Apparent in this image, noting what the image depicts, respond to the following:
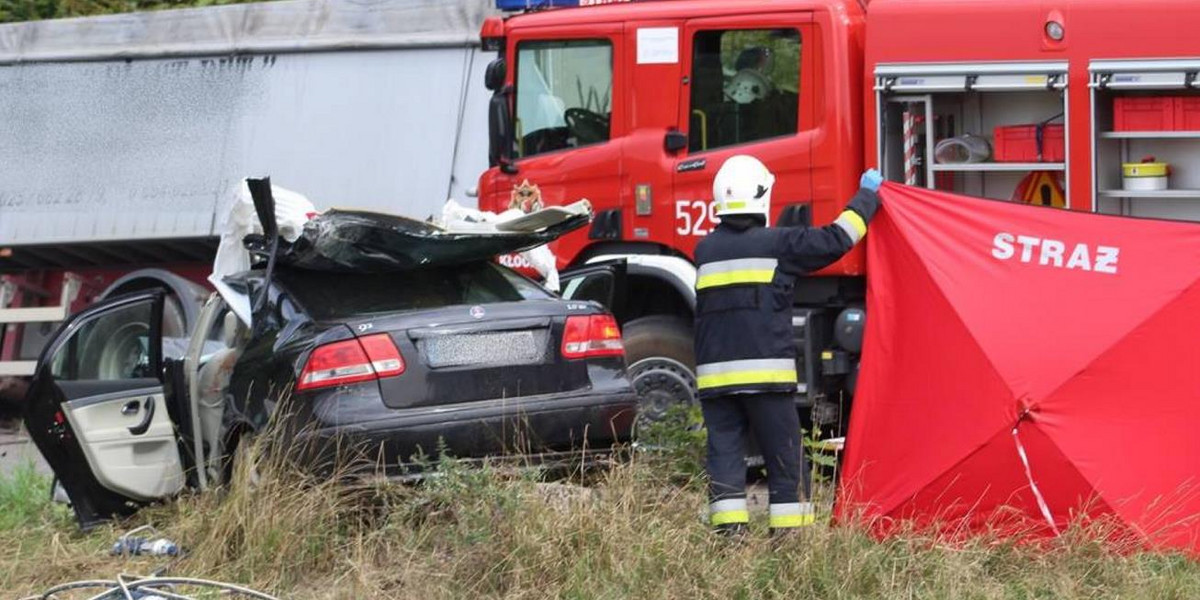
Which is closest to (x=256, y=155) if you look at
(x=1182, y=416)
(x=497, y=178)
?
(x=497, y=178)

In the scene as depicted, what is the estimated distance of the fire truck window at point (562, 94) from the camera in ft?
33.0

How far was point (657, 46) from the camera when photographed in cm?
984

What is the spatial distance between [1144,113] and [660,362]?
2.93 m

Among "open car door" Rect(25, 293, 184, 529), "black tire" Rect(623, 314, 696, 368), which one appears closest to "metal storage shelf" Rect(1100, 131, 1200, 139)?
"black tire" Rect(623, 314, 696, 368)

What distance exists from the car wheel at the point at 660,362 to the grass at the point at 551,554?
7.18 feet

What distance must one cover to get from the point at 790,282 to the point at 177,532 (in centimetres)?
283

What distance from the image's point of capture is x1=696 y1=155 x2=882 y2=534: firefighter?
705 cm

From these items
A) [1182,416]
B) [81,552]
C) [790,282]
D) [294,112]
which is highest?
[294,112]

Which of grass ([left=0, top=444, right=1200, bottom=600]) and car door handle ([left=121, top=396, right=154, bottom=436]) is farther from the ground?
car door handle ([left=121, top=396, right=154, bottom=436])

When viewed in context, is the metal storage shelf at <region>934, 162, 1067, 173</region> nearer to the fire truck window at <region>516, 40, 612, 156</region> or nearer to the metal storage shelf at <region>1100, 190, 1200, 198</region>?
the metal storage shelf at <region>1100, 190, 1200, 198</region>

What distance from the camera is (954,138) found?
9.16 meters

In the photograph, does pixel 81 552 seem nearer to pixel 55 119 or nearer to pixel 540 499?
pixel 540 499

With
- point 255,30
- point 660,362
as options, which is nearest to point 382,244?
point 660,362

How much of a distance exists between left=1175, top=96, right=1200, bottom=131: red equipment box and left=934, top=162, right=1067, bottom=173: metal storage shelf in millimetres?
620
